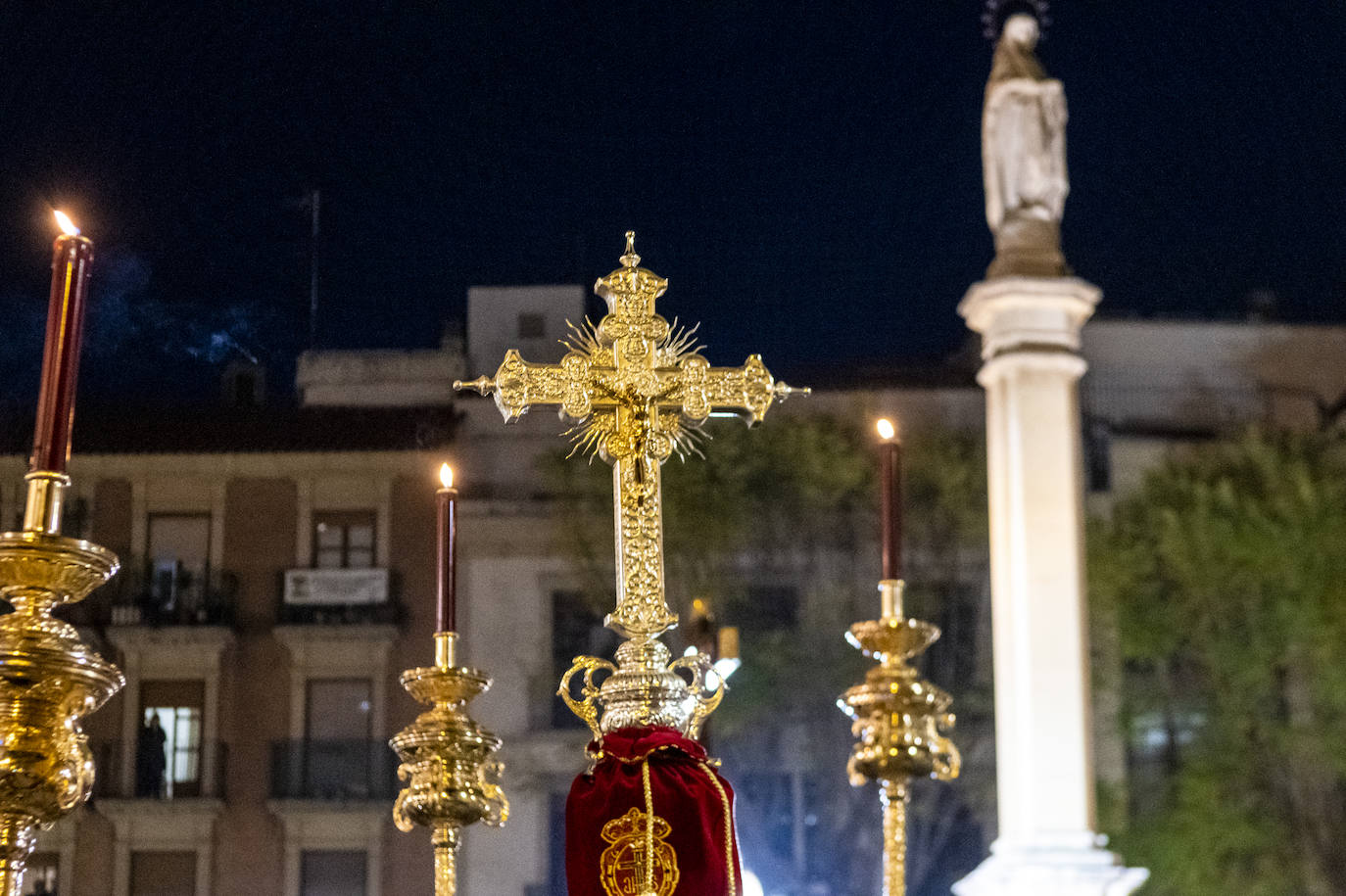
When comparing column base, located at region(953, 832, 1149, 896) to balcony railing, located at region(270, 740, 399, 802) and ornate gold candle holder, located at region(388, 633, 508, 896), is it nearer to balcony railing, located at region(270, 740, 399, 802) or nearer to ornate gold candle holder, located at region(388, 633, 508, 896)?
ornate gold candle holder, located at region(388, 633, 508, 896)

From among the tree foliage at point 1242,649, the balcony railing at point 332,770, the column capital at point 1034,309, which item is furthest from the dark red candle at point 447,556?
the balcony railing at point 332,770

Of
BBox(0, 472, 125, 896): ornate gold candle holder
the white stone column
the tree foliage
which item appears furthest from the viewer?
the tree foliage

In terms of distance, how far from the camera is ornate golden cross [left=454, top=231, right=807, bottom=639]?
368 cm

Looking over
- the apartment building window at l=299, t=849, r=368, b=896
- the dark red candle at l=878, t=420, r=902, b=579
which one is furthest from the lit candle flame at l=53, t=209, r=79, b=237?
the apartment building window at l=299, t=849, r=368, b=896

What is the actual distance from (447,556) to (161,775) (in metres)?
17.5

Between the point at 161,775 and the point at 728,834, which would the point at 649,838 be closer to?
the point at 728,834

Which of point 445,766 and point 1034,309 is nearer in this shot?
point 445,766

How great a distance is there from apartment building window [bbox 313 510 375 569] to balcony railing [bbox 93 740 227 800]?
7.45ft

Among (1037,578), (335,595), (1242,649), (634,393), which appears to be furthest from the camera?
(335,595)

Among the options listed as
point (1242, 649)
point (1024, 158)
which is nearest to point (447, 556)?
point (1024, 158)

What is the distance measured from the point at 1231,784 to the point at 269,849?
9536 millimetres

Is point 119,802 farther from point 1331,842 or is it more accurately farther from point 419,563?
point 1331,842

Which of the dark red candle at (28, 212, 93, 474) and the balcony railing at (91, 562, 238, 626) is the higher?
the balcony railing at (91, 562, 238, 626)

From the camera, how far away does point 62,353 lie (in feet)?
8.62
